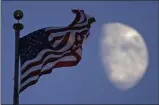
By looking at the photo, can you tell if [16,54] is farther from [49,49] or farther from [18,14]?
[49,49]

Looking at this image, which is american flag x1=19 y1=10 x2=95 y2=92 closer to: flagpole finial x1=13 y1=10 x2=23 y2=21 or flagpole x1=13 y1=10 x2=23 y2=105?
flagpole x1=13 y1=10 x2=23 y2=105

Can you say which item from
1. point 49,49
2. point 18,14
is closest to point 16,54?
point 18,14

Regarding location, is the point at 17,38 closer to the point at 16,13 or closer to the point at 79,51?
the point at 16,13

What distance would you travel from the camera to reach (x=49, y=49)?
22.1 metres

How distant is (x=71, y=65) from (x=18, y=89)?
9.16 ft

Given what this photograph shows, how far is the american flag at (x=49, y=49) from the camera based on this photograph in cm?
2131

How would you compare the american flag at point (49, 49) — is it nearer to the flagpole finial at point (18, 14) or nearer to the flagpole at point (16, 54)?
→ the flagpole at point (16, 54)

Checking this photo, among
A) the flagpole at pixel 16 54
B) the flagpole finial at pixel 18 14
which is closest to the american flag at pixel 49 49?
the flagpole at pixel 16 54

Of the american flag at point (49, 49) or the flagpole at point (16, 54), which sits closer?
the flagpole at point (16, 54)

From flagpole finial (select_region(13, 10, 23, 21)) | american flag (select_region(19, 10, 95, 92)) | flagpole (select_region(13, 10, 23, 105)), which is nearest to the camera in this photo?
flagpole (select_region(13, 10, 23, 105))

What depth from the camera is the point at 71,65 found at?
22359mm

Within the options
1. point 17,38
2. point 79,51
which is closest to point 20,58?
point 17,38

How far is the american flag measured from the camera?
2131 cm

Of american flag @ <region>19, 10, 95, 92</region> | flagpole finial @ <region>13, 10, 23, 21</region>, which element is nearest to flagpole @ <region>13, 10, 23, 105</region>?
flagpole finial @ <region>13, 10, 23, 21</region>
